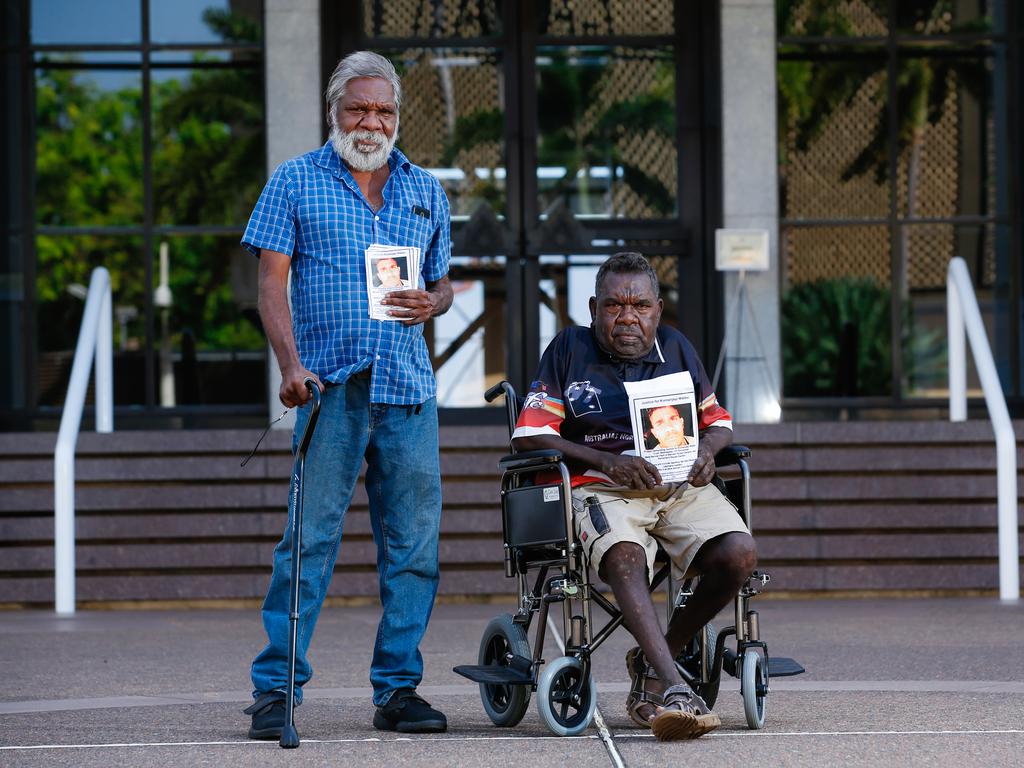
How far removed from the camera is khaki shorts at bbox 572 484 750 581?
5.49 m

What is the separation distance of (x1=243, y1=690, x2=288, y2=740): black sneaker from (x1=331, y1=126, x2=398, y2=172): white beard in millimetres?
1624

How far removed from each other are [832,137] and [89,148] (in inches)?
204

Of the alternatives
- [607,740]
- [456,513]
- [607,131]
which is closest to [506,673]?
[607,740]

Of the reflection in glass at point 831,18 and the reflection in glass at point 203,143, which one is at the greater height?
the reflection in glass at point 831,18

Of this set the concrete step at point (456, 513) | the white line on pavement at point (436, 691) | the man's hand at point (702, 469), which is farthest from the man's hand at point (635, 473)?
the concrete step at point (456, 513)

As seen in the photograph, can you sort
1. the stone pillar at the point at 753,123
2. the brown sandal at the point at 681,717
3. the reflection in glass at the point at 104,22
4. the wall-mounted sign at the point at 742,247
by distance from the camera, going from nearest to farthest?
the brown sandal at the point at 681,717 < the wall-mounted sign at the point at 742,247 < the stone pillar at the point at 753,123 < the reflection in glass at the point at 104,22

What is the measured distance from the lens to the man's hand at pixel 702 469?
5.57 meters

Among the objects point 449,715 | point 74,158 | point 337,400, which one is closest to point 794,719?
point 449,715

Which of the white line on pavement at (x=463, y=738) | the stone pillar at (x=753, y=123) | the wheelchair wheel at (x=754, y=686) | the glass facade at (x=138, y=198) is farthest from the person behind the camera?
the glass facade at (x=138, y=198)

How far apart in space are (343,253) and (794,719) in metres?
2.03

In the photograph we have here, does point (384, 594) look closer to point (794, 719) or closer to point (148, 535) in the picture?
point (794, 719)

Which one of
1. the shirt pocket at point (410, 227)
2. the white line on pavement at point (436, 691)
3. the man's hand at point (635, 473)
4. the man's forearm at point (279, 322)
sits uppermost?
the shirt pocket at point (410, 227)

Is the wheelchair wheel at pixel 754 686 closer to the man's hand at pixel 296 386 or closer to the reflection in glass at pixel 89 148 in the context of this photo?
the man's hand at pixel 296 386

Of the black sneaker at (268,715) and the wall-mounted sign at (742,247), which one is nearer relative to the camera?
the black sneaker at (268,715)
